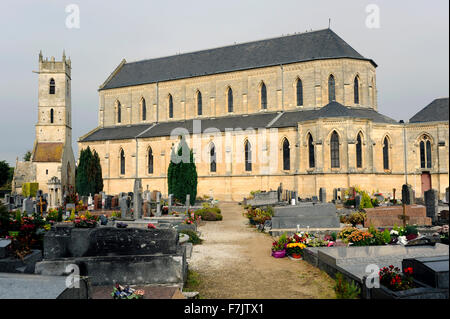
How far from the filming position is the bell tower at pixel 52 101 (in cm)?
4709

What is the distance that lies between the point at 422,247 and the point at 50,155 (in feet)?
148

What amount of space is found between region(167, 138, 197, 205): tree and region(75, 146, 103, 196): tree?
10.2 metres

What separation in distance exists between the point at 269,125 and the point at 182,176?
1087 centimetres

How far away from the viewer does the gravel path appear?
747 cm

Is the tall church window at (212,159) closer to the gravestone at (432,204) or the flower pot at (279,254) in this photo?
the gravestone at (432,204)

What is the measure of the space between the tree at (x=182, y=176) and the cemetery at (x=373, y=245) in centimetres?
923

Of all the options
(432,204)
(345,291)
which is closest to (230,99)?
(432,204)

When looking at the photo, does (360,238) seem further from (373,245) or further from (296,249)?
(296,249)

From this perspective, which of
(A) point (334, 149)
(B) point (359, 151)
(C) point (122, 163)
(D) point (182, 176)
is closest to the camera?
(D) point (182, 176)

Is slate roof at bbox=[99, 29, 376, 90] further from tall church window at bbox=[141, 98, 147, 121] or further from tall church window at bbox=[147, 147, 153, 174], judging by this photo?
tall church window at bbox=[147, 147, 153, 174]

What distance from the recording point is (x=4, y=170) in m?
65.1

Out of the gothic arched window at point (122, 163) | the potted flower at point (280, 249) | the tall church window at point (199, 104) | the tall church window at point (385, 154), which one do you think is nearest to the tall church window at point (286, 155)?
the tall church window at point (385, 154)

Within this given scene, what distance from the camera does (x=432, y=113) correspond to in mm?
33531

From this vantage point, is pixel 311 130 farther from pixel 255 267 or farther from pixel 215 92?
pixel 255 267
